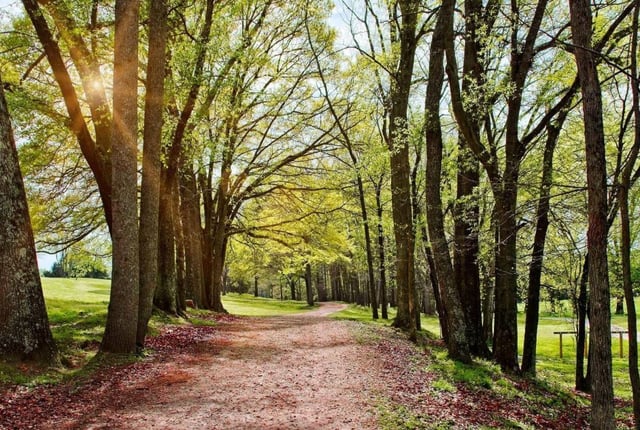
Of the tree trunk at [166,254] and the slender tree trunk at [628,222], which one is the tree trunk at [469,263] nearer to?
the slender tree trunk at [628,222]

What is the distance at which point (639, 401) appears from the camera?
7902 mm

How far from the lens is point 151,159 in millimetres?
9102

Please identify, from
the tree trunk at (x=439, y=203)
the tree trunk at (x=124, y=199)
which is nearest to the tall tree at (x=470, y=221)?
the tree trunk at (x=439, y=203)

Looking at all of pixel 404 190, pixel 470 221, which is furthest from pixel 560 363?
pixel 470 221

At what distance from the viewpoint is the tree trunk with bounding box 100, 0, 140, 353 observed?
8.19 meters

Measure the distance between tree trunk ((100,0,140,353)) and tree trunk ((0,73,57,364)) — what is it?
48.8 inches

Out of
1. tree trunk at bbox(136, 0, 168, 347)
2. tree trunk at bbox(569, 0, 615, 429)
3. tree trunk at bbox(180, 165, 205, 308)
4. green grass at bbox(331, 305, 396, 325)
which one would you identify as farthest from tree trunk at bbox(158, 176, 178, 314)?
tree trunk at bbox(569, 0, 615, 429)

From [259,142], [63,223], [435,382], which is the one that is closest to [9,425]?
[435,382]

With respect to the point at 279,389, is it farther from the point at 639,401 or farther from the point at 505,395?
the point at 639,401

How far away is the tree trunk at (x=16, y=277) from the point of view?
22.0 ft

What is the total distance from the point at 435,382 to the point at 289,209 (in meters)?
16.3

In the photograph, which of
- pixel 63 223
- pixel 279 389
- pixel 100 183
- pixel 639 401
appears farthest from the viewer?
pixel 63 223

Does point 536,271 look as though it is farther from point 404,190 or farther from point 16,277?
point 16,277

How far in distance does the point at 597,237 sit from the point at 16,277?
8.40m
